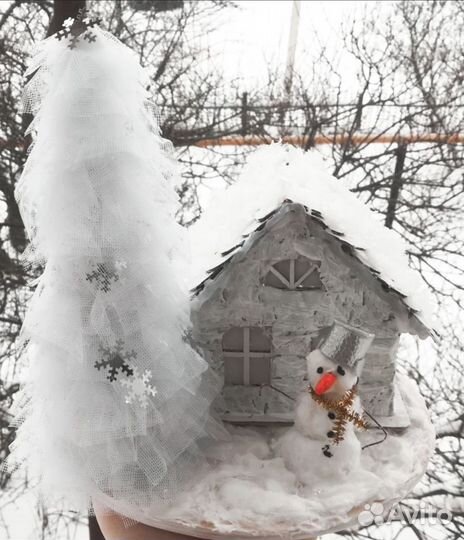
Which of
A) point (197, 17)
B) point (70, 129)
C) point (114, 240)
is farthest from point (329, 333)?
point (197, 17)

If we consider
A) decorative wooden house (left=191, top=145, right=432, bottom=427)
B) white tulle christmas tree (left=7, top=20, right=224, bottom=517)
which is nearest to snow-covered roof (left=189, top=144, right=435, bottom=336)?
decorative wooden house (left=191, top=145, right=432, bottom=427)

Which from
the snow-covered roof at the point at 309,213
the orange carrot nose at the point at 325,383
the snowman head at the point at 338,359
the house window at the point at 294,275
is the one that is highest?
the snow-covered roof at the point at 309,213

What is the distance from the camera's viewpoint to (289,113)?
2.15 metres

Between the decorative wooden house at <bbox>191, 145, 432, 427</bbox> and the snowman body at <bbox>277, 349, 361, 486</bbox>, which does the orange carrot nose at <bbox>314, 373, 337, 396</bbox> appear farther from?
the decorative wooden house at <bbox>191, 145, 432, 427</bbox>

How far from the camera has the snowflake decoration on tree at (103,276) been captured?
0.86 metres

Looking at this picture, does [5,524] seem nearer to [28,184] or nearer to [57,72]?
[28,184]

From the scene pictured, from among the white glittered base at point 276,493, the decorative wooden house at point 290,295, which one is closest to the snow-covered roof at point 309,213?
the decorative wooden house at point 290,295

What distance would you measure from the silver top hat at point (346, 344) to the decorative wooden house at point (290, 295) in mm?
117

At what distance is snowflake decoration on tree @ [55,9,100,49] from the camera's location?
0.83m

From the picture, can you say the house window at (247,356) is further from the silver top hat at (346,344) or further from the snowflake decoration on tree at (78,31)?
the snowflake decoration on tree at (78,31)

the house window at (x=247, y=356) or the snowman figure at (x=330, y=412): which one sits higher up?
the house window at (x=247, y=356)

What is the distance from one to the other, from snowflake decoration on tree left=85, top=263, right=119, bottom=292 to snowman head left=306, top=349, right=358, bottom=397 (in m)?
0.32

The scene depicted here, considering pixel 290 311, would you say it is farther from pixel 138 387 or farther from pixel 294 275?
pixel 138 387

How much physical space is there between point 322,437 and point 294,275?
10.2 inches
